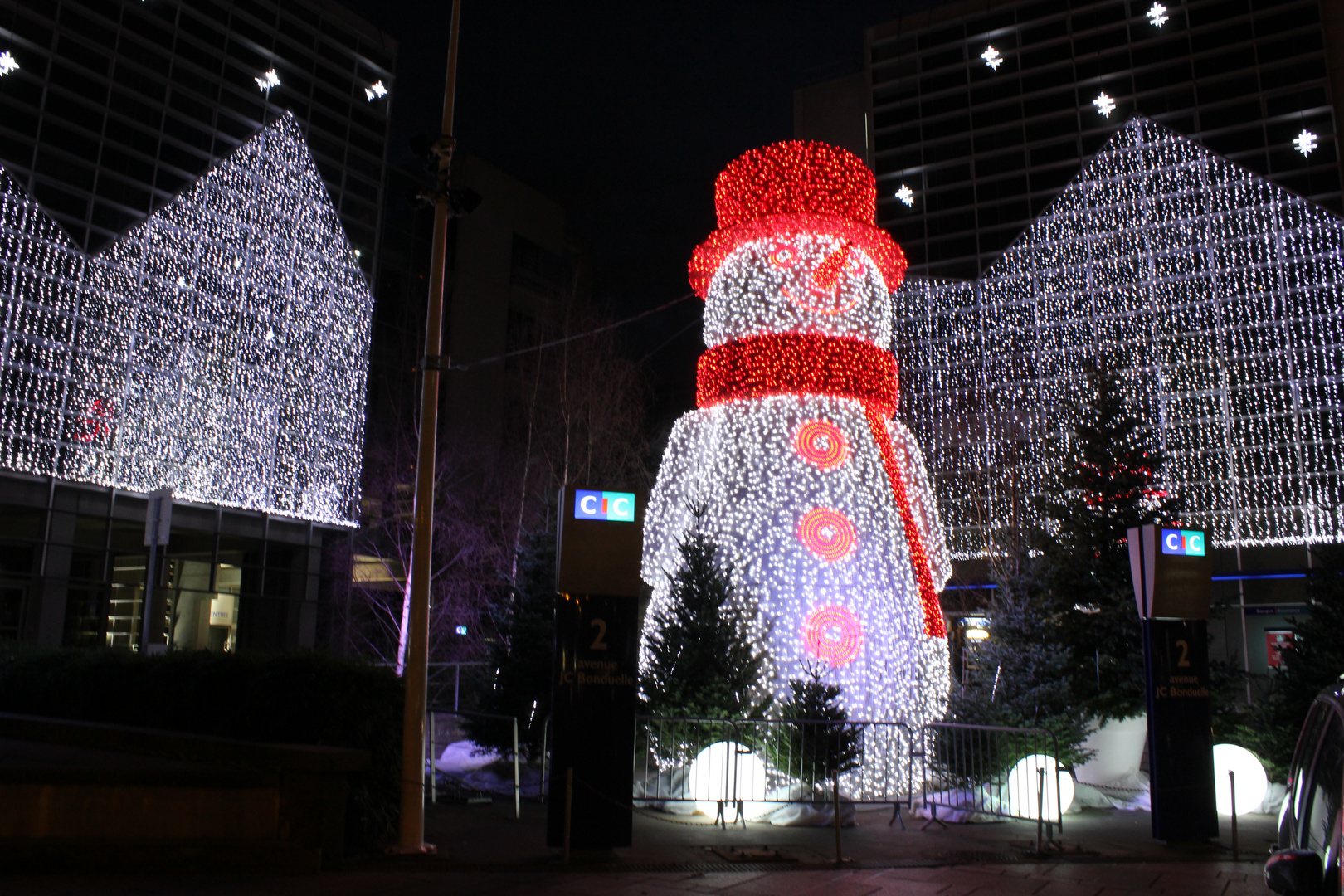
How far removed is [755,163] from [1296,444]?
2232 cm

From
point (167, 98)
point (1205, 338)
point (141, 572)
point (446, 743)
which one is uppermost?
point (167, 98)

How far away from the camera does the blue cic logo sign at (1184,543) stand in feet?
31.5

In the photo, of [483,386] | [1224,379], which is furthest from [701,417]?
[483,386]

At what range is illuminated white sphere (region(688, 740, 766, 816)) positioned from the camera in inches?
383

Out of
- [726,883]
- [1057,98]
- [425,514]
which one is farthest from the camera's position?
[1057,98]

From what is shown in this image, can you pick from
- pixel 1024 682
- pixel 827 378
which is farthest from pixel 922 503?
pixel 1024 682

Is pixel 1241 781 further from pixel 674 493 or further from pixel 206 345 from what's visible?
pixel 206 345

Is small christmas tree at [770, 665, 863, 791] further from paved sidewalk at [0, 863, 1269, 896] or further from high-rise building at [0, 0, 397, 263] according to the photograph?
high-rise building at [0, 0, 397, 263]

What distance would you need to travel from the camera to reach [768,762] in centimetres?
1028

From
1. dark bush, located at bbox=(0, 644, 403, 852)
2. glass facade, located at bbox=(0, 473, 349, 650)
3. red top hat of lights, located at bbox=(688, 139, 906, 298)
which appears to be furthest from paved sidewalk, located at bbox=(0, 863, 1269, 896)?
glass facade, located at bbox=(0, 473, 349, 650)

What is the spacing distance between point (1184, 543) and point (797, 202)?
5.69 metres

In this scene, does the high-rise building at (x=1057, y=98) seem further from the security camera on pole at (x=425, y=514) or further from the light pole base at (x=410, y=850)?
the light pole base at (x=410, y=850)

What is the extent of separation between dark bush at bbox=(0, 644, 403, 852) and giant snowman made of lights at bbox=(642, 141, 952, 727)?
4382 mm

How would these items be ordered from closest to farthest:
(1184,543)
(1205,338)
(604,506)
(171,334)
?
(604,506), (1184,543), (171,334), (1205,338)
